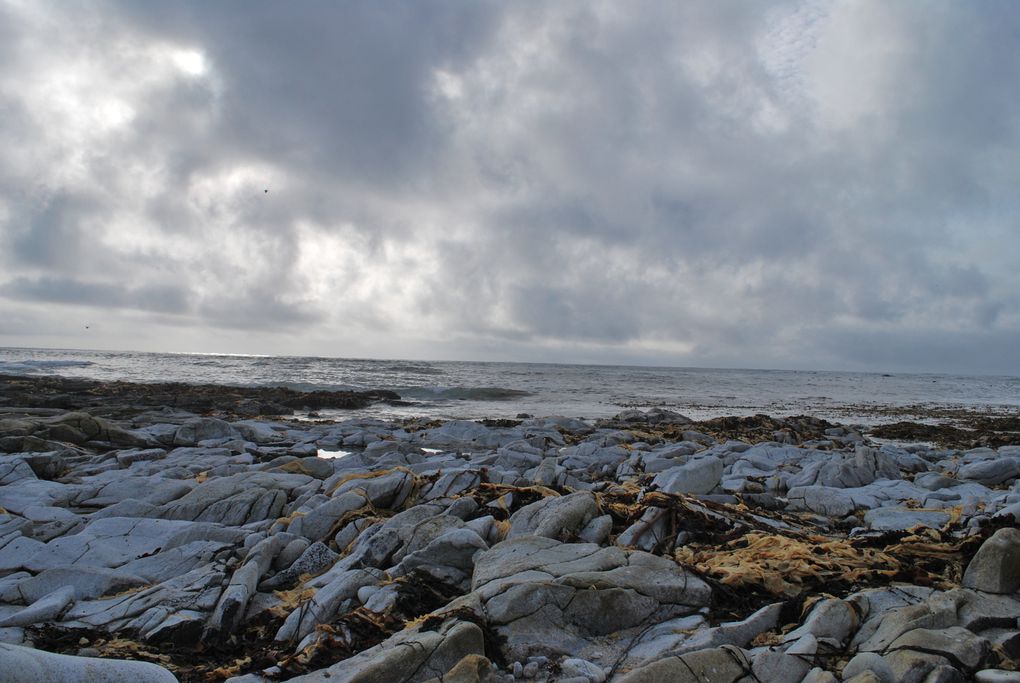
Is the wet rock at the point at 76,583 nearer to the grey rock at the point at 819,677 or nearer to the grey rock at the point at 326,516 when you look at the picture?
the grey rock at the point at 326,516

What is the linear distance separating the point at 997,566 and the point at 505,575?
11.2 ft

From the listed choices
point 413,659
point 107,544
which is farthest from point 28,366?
point 413,659

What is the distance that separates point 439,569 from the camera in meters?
5.08

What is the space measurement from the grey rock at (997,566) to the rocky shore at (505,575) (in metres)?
0.02

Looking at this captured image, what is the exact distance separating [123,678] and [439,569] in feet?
8.24

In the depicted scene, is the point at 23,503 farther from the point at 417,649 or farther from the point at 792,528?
the point at 792,528

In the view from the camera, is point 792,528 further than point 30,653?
Yes

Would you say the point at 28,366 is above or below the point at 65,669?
below

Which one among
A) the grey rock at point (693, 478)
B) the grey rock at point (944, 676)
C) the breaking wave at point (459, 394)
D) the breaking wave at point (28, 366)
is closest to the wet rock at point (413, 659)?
the grey rock at point (944, 676)

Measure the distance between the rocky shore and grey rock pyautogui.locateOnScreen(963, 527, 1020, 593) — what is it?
16 mm

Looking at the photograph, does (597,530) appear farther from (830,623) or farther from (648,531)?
(830,623)

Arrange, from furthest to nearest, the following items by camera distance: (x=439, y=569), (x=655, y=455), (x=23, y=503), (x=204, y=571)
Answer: (x=655, y=455)
(x=23, y=503)
(x=204, y=571)
(x=439, y=569)

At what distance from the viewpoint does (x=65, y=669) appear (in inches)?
112

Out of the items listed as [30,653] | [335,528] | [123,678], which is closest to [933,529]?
[335,528]
